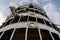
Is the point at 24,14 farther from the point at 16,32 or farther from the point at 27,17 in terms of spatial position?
the point at 16,32

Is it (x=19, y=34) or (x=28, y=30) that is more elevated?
(x=28, y=30)

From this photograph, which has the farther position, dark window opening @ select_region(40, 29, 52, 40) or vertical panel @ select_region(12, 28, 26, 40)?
vertical panel @ select_region(12, 28, 26, 40)

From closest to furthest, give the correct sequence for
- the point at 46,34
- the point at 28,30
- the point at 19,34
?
the point at 28,30, the point at 46,34, the point at 19,34

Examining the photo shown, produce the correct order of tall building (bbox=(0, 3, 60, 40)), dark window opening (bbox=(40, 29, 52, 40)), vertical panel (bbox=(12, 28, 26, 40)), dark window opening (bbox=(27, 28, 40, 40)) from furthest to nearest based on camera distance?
vertical panel (bbox=(12, 28, 26, 40))
dark window opening (bbox=(40, 29, 52, 40))
dark window opening (bbox=(27, 28, 40, 40))
tall building (bbox=(0, 3, 60, 40))

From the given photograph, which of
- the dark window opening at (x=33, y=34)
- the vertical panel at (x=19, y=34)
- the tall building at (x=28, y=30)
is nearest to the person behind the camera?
the tall building at (x=28, y=30)

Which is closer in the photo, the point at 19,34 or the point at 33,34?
the point at 33,34

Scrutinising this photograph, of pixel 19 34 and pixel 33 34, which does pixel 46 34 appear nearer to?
pixel 33 34

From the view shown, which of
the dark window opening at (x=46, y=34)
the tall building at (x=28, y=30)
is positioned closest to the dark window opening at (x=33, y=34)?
the tall building at (x=28, y=30)

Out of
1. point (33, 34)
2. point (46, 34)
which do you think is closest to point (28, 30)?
point (33, 34)

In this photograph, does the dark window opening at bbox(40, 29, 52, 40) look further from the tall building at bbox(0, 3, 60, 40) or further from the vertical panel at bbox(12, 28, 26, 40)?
the vertical panel at bbox(12, 28, 26, 40)

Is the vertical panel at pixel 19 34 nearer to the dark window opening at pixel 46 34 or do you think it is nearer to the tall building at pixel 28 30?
the tall building at pixel 28 30

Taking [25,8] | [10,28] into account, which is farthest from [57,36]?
[25,8]

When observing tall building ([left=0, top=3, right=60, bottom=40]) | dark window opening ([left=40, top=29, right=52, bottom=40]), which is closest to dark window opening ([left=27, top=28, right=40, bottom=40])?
tall building ([left=0, top=3, right=60, bottom=40])

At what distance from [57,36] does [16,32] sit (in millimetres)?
3702
